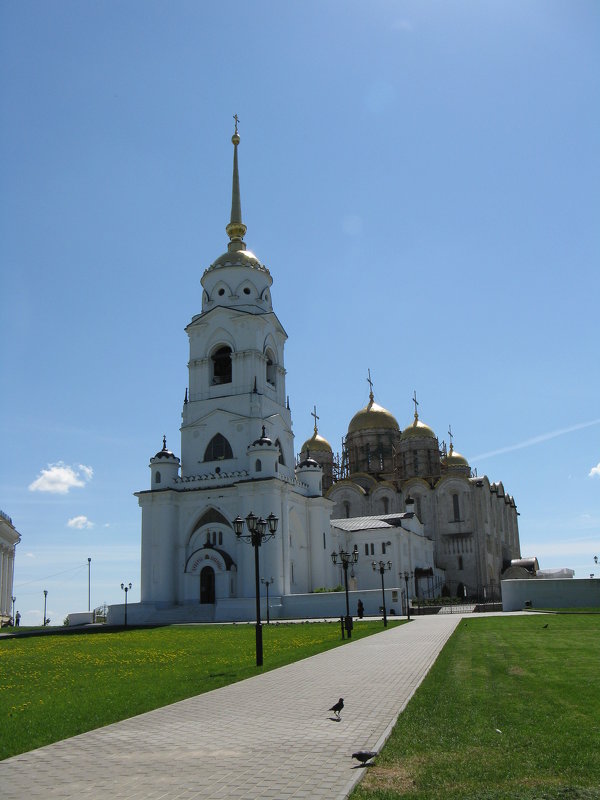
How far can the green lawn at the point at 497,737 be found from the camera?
22.7 feet

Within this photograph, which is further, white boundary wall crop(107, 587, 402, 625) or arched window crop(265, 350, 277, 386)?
arched window crop(265, 350, 277, 386)

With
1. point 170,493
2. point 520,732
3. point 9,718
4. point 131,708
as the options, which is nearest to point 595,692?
point 520,732

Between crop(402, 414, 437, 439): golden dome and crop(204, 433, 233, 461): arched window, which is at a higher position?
crop(402, 414, 437, 439): golden dome

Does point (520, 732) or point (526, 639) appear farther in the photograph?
point (526, 639)

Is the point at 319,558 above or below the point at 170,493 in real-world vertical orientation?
below

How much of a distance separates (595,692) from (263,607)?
35374 millimetres

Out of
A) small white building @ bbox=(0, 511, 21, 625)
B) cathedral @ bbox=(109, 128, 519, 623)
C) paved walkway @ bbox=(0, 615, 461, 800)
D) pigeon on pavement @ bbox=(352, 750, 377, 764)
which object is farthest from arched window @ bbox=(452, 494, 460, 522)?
pigeon on pavement @ bbox=(352, 750, 377, 764)

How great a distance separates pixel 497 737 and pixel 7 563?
59.6 meters

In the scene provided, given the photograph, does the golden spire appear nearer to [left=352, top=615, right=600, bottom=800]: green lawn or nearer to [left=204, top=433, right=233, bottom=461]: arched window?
[left=204, top=433, right=233, bottom=461]: arched window

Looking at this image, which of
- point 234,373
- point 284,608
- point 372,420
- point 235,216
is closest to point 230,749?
point 284,608

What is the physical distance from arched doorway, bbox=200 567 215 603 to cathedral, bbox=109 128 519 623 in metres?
0.06

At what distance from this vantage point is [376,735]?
9.13 metres

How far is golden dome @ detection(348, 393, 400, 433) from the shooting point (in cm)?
7962

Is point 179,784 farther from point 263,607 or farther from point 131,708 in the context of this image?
point 263,607
